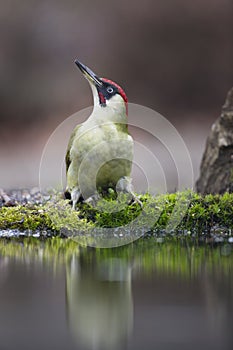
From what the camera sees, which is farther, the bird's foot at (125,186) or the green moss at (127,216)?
the green moss at (127,216)

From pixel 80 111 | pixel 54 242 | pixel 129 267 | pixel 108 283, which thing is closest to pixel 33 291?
pixel 108 283

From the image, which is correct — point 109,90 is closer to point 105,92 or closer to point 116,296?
point 105,92

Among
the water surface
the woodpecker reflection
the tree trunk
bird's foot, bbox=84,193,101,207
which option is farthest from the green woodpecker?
the tree trunk

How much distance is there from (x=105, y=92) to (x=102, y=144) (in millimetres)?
509

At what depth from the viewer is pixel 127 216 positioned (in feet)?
22.7

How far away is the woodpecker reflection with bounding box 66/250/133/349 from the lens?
12.4ft

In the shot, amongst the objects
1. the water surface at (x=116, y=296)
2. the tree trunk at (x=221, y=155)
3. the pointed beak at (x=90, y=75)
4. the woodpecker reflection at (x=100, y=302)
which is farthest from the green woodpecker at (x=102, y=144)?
the tree trunk at (x=221, y=155)

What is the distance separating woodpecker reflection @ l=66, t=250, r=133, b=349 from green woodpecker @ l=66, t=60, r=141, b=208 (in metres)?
1.12

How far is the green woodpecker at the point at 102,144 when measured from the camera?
646 centimetres

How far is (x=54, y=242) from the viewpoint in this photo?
21.2 feet

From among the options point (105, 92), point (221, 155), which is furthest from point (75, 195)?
point (221, 155)

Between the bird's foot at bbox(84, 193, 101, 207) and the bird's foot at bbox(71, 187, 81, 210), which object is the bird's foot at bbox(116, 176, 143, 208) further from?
the bird's foot at bbox(71, 187, 81, 210)

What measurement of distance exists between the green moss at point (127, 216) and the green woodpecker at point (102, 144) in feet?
0.88

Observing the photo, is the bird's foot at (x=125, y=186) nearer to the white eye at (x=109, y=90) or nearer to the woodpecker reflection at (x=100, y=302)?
the white eye at (x=109, y=90)
